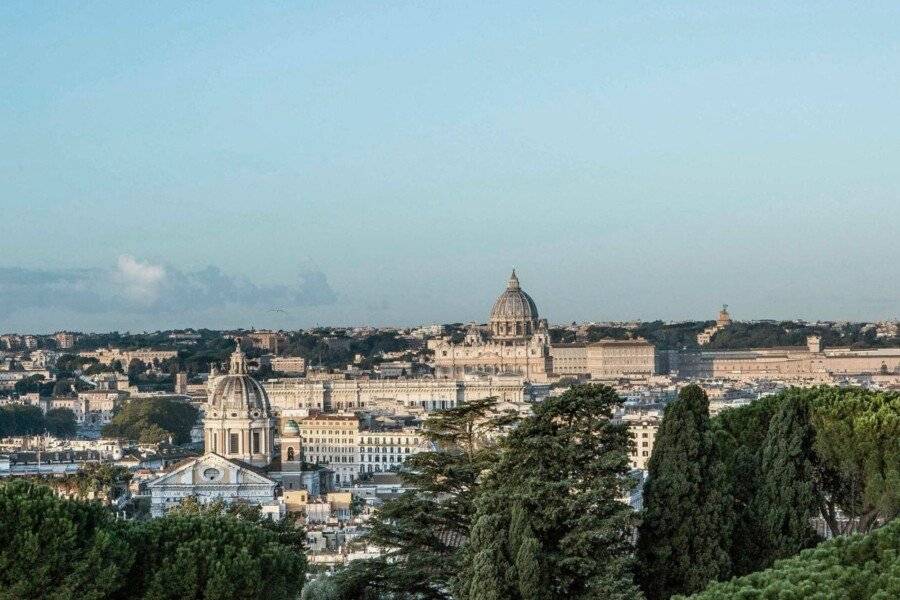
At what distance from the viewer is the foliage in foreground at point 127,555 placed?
16734mm

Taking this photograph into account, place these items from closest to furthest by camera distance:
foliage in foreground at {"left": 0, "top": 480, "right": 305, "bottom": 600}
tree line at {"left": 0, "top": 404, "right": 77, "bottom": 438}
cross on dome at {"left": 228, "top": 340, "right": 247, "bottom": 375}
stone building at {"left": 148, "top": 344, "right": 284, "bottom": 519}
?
foliage in foreground at {"left": 0, "top": 480, "right": 305, "bottom": 600}
stone building at {"left": 148, "top": 344, "right": 284, "bottom": 519}
cross on dome at {"left": 228, "top": 340, "right": 247, "bottom": 375}
tree line at {"left": 0, "top": 404, "right": 77, "bottom": 438}

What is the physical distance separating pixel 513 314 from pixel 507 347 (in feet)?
20.0

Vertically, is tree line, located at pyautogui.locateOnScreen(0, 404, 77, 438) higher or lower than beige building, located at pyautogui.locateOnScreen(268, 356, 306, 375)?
lower

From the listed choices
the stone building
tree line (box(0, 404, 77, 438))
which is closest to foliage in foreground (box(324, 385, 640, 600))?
the stone building

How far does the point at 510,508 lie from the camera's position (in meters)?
16.8

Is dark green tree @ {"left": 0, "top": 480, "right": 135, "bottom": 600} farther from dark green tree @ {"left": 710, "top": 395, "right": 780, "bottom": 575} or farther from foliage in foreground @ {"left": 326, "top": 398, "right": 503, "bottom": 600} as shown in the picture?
dark green tree @ {"left": 710, "top": 395, "right": 780, "bottom": 575}

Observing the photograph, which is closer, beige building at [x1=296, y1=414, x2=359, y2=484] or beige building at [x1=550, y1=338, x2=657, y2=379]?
beige building at [x1=296, y1=414, x2=359, y2=484]

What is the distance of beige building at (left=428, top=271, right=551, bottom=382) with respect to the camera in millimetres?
123188

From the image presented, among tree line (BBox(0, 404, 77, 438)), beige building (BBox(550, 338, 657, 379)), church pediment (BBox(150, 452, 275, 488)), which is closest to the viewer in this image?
church pediment (BBox(150, 452, 275, 488))

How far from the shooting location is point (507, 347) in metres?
125

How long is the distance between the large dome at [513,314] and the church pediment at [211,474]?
77.2 metres

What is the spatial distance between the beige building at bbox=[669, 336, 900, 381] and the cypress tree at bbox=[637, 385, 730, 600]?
331 feet

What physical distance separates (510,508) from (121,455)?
5033 cm

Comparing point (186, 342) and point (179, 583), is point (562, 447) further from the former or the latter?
point (186, 342)
